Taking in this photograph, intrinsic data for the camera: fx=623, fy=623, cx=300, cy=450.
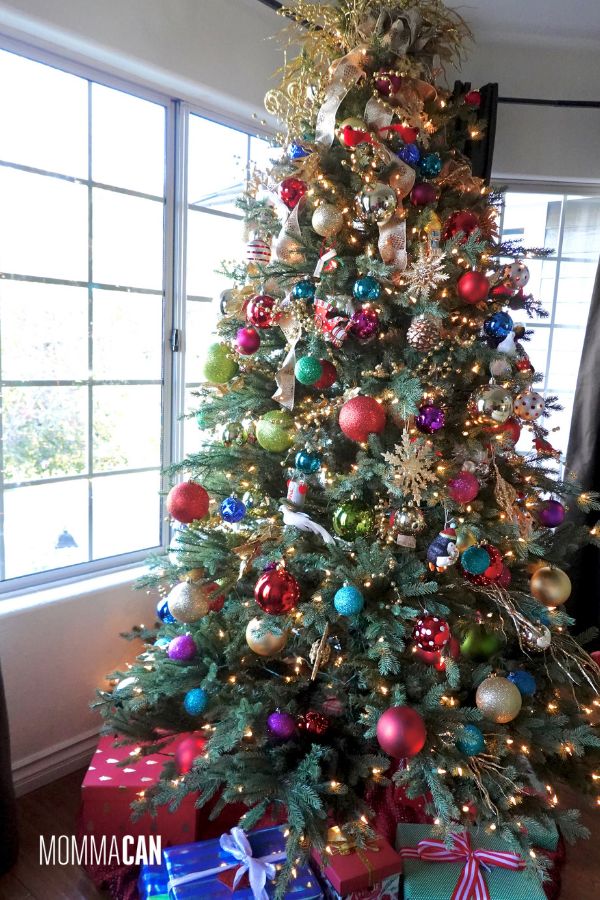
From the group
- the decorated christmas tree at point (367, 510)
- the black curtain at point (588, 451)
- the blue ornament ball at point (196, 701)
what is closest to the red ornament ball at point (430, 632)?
the decorated christmas tree at point (367, 510)

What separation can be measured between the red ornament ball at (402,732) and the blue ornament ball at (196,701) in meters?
0.45

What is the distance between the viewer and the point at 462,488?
136 centimetres

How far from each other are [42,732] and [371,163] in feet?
5.97

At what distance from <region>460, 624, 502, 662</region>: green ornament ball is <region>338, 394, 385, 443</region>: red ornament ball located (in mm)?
576

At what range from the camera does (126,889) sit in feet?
4.76

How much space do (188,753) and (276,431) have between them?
78cm

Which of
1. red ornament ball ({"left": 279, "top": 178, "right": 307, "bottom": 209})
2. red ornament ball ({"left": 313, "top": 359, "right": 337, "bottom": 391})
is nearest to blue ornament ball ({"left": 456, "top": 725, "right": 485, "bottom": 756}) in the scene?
red ornament ball ({"left": 313, "top": 359, "right": 337, "bottom": 391})

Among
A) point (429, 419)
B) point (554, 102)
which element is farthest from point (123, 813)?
point (554, 102)

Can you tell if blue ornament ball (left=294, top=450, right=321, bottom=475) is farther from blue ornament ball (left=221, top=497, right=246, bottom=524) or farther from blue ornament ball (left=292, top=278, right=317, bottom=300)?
blue ornament ball (left=292, top=278, right=317, bottom=300)

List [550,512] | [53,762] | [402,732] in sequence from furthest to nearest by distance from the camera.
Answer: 1. [53,762]
2. [550,512]
3. [402,732]

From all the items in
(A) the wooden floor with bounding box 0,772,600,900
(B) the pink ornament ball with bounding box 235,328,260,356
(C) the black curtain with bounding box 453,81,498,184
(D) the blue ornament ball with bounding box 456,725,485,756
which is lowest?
(A) the wooden floor with bounding box 0,772,600,900

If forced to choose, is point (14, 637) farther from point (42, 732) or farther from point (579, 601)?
point (579, 601)

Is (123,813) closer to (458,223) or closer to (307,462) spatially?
(307,462)

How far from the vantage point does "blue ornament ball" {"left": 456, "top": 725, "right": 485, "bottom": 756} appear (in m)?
1.31
